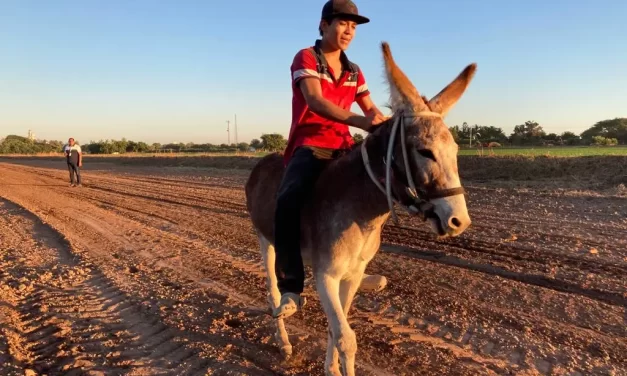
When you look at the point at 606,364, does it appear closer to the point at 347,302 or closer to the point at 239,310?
the point at 347,302

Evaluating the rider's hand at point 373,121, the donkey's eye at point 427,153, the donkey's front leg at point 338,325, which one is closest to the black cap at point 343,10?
the rider's hand at point 373,121

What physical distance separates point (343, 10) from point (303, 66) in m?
0.49

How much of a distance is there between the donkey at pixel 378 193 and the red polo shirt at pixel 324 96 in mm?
310

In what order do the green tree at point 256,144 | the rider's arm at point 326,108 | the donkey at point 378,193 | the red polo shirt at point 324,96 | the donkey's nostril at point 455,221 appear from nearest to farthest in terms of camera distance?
1. the donkey's nostril at point 455,221
2. the donkey at point 378,193
3. the rider's arm at point 326,108
4. the red polo shirt at point 324,96
5. the green tree at point 256,144

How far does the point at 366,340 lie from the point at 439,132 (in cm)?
262

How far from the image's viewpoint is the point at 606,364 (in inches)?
148

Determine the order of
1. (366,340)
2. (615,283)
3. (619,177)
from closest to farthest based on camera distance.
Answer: (366,340) → (615,283) → (619,177)

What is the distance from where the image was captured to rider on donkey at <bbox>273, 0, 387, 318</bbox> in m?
3.00

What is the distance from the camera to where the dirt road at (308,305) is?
386 cm

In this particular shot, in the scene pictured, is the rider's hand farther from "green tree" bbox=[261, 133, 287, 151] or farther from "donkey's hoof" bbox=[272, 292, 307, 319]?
"green tree" bbox=[261, 133, 287, 151]

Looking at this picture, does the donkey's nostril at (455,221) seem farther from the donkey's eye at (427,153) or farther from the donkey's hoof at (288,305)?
Result: the donkey's hoof at (288,305)

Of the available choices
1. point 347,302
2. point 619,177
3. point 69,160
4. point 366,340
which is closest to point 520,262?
point 366,340

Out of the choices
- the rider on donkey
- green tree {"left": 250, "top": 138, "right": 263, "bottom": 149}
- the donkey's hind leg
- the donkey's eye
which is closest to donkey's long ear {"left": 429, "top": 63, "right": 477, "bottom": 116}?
the donkey's eye

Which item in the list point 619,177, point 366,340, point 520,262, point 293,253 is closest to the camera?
point 293,253
